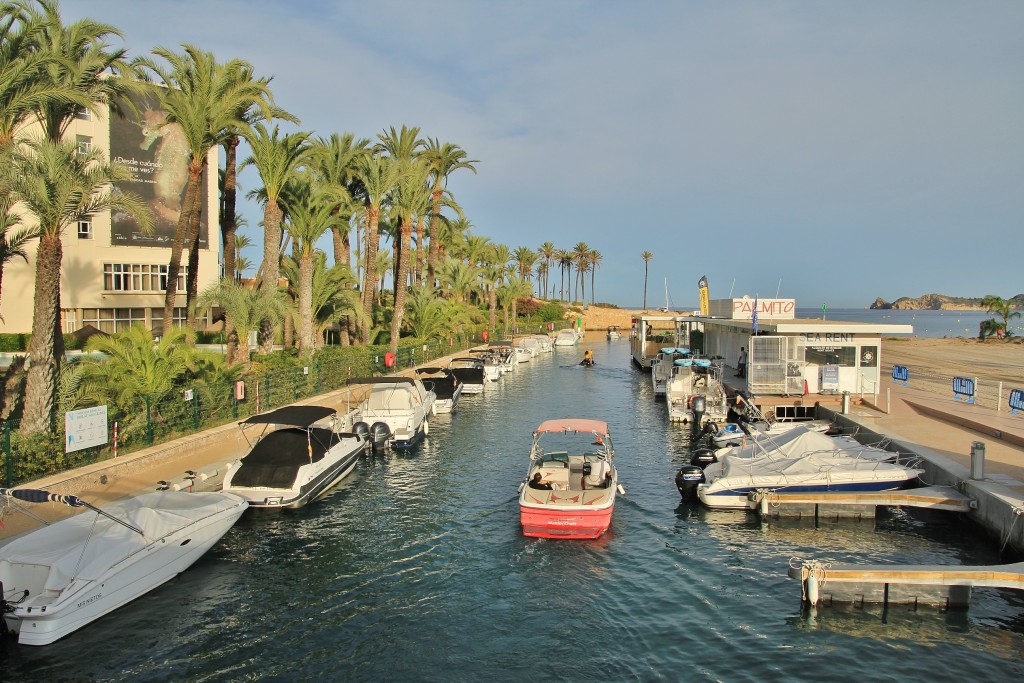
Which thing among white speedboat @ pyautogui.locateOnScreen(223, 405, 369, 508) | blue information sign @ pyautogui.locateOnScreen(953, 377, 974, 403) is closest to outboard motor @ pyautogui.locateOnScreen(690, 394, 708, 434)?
blue information sign @ pyautogui.locateOnScreen(953, 377, 974, 403)

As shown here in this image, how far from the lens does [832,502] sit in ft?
57.9

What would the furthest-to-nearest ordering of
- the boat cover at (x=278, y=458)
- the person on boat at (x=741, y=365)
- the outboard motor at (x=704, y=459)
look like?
the person on boat at (x=741, y=365) → the outboard motor at (x=704, y=459) → the boat cover at (x=278, y=458)

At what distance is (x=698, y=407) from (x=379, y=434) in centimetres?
1401

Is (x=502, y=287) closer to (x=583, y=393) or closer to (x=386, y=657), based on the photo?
(x=583, y=393)

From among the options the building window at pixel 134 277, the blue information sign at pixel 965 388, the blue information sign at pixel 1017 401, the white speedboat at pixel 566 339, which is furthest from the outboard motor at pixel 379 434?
the white speedboat at pixel 566 339

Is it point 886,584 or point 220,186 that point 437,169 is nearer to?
point 220,186

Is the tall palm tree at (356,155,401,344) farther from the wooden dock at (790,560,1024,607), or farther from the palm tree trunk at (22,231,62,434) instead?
the wooden dock at (790,560,1024,607)

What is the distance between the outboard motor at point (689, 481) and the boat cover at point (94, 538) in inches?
476

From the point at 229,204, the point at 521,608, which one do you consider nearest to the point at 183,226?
the point at 229,204

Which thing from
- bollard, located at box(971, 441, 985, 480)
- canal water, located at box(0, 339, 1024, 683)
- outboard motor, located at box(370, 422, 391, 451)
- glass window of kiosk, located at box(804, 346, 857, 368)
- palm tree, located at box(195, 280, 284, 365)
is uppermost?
palm tree, located at box(195, 280, 284, 365)

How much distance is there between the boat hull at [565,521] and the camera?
615 inches

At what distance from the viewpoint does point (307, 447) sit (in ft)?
62.1

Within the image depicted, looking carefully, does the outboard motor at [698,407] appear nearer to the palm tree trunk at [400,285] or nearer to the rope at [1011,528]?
the rope at [1011,528]

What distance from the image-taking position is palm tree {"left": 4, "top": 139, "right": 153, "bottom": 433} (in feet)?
57.0
